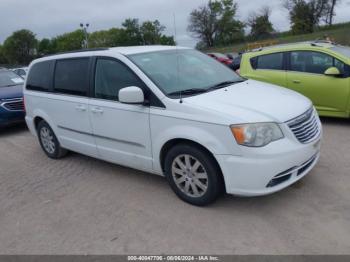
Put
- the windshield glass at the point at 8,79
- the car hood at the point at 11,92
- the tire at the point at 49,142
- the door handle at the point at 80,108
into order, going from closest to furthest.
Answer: the door handle at the point at 80,108 → the tire at the point at 49,142 → the car hood at the point at 11,92 → the windshield glass at the point at 8,79

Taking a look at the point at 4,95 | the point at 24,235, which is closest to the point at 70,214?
the point at 24,235

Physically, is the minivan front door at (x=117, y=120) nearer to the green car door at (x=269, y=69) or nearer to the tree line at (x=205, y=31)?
the green car door at (x=269, y=69)

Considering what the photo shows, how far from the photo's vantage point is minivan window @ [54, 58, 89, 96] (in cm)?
500

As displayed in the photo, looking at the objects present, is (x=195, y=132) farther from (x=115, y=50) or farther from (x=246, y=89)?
(x=115, y=50)

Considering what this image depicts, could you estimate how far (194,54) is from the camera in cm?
523

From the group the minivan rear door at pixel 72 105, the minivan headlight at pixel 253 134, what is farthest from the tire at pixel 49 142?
the minivan headlight at pixel 253 134

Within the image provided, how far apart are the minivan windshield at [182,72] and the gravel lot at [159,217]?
4.19 feet

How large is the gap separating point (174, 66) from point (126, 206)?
1772 mm

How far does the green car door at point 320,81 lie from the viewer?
656 centimetres

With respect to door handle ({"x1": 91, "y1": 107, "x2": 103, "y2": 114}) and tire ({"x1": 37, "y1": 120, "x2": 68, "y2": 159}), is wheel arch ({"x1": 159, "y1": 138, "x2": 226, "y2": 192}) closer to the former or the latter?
door handle ({"x1": 91, "y1": 107, "x2": 103, "y2": 114})

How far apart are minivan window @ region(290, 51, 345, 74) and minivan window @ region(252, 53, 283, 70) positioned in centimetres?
25

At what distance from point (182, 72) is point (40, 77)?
271 cm

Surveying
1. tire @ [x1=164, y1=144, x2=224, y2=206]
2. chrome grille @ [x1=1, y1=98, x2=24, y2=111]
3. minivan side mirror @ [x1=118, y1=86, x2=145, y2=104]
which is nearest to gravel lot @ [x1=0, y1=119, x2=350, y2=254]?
tire @ [x1=164, y1=144, x2=224, y2=206]

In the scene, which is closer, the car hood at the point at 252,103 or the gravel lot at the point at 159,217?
the gravel lot at the point at 159,217
